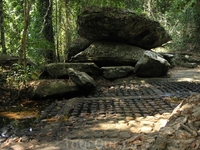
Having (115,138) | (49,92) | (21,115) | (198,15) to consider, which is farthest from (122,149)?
(198,15)

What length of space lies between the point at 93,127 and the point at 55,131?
2.20 feet

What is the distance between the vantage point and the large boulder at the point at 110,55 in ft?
30.5

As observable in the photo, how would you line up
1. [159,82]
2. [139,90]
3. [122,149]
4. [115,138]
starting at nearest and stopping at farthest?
[122,149], [115,138], [139,90], [159,82]

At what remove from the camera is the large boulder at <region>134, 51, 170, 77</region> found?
8273 mm

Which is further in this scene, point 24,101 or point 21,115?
point 24,101

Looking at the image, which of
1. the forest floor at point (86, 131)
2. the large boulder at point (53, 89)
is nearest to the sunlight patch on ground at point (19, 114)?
the forest floor at point (86, 131)

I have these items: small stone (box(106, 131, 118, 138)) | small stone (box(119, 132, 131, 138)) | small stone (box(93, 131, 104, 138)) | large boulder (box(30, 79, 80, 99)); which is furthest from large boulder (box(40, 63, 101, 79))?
small stone (box(119, 132, 131, 138))

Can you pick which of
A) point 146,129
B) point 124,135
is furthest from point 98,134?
point 146,129

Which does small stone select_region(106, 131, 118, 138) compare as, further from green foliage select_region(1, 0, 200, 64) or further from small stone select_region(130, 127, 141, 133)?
green foliage select_region(1, 0, 200, 64)

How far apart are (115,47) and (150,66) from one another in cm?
211

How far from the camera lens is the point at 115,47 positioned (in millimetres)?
9672

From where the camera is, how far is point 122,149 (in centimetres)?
261

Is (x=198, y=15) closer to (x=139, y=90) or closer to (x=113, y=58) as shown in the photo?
(x=113, y=58)

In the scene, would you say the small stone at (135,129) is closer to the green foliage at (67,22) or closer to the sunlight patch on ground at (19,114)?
the sunlight patch on ground at (19,114)
